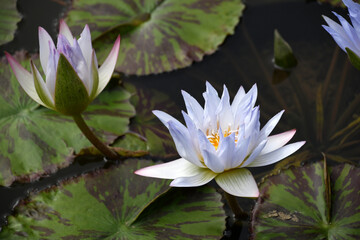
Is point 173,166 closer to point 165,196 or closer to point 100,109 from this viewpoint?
point 165,196

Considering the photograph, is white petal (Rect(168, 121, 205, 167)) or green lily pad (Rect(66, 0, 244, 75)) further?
green lily pad (Rect(66, 0, 244, 75))

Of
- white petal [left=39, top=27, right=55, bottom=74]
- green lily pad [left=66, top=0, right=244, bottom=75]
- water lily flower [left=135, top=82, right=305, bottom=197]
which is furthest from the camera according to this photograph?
green lily pad [left=66, top=0, right=244, bottom=75]

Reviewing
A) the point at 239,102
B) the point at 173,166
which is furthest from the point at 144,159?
the point at 239,102

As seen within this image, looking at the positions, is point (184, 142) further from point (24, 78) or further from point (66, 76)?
point (24, 78)

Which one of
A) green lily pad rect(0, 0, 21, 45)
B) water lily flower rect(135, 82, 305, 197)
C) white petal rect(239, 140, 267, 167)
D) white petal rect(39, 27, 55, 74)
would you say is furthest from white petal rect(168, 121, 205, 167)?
green lily pad rect(0, 0, 21, 45)

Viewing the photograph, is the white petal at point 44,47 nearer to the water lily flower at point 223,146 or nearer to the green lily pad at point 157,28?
the water lily flower at point 223,146

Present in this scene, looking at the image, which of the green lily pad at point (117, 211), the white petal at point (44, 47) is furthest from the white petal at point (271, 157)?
the white petal at point (44, 47)

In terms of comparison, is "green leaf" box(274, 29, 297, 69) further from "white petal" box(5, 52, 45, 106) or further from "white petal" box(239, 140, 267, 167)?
"white petal" box(5, 52, 45, 106)
